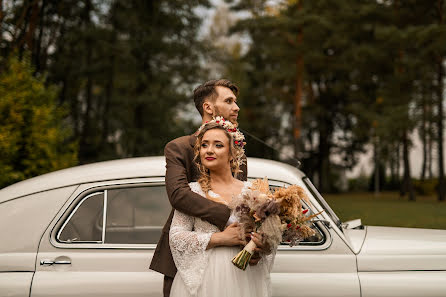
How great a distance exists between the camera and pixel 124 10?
22422 millimetres

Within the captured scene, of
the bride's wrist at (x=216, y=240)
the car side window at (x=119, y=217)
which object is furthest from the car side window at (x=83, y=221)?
the bride's wrist at (x=216, y=240)

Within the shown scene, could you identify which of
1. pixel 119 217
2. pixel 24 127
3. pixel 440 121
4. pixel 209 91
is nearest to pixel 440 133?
pixel 440 121

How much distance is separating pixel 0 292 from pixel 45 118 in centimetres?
519

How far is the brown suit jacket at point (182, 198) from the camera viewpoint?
2.47 meters

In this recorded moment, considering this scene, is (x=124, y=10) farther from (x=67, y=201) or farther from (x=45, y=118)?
(x=67, y=201)

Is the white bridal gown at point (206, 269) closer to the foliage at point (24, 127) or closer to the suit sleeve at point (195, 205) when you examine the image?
the suit sleeve at point (195, 205)

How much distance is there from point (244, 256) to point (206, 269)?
0.87ft

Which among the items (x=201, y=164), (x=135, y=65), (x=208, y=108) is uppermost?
(x=135, y=65)

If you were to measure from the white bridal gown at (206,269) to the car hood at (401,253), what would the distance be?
1.06 metres

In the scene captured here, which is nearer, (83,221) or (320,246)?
(320,246)

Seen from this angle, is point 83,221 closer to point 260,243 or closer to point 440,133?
point 260,243

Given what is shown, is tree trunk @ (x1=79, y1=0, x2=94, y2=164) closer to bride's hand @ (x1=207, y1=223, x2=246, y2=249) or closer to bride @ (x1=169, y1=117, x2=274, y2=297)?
bride @ (x1=169, y1=117, x2=274, y2=297)

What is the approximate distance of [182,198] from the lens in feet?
8.18

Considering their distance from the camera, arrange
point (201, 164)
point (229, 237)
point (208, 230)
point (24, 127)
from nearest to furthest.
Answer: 1. point (229, 237)
2. point (208, 230)
3. point (201, 164)
4. point (24, 127)
